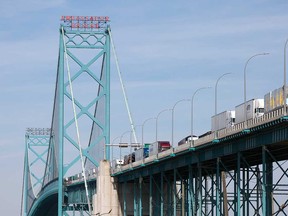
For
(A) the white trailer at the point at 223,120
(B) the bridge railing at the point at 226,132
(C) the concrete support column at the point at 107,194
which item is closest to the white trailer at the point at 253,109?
(B) the bridge railing at the point at 226,132

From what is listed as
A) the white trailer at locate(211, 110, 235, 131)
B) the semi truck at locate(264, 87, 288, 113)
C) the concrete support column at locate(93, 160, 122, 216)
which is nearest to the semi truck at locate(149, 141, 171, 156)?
the concrete support column at locate(93, 160, 122, 216)

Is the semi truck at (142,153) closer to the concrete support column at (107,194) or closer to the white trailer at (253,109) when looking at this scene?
the concrete support column at (107,194)

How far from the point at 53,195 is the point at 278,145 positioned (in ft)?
316

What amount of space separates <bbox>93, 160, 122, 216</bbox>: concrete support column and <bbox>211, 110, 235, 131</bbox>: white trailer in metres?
37.1

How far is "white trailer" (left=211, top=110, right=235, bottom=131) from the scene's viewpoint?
74150mm

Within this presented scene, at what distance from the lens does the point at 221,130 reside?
2901 inches

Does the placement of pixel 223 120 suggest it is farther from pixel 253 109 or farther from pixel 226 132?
pixel 253 109

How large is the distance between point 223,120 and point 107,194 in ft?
132

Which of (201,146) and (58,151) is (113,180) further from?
(201,146)

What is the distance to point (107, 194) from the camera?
114312 millimetres

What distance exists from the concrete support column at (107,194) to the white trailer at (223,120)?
37.1 metres

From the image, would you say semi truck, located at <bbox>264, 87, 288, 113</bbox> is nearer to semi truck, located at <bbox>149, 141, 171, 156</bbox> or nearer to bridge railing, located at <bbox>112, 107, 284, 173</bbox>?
bridge railing, located at <bbox>112, 107, 284, 173</bbox>

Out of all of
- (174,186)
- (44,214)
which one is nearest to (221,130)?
(174,186)

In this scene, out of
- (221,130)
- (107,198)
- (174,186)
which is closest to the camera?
(221,130)
